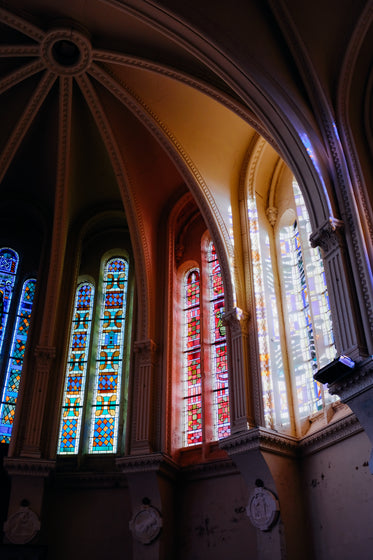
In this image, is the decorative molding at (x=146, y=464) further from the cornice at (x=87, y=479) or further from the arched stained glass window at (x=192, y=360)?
the arched stained glass window at (x=192, y=360)

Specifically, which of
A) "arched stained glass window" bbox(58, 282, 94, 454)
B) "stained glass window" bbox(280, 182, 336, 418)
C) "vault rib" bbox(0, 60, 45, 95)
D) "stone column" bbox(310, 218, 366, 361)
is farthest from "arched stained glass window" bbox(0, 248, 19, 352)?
"stone column" bbox(310, 218, 366, 361)

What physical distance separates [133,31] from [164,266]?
5515mm

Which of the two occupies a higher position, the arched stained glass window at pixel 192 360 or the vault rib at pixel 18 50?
the vault rib at pixel 18 50

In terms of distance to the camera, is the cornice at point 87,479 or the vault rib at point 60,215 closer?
the cornice at point 87,479

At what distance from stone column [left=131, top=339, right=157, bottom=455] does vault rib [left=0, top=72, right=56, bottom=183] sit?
17.6 ft

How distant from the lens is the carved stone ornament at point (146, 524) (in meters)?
11.9

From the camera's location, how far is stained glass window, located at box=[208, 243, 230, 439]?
1352 cm

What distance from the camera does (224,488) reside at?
40.8ft

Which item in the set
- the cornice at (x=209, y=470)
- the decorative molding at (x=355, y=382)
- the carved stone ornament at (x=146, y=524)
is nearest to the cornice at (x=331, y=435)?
the cornice at (x=209, y=470)

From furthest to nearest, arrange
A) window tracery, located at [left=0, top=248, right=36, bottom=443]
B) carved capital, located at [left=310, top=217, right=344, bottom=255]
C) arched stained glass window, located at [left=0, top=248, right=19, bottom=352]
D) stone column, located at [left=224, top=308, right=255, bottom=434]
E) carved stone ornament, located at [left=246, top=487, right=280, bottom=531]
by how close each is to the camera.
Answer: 1. arched stained glass window, located at [left=0, top=248, right=19, bottom=352]
2. window tracery, located at [left=0, top=248, right=36, bottom=443]
3. stone column, located at [left=224, top=308, right=255, bottom=434]
4. carved stone ornament, located at [left=246, top=487, right=280, bottom=531]
5. carved capital, located at [left=310, top=217, right=344, bottom=255]

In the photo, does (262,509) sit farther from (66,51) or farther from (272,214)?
(66,51)

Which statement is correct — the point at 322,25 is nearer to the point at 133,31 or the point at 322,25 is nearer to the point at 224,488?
the point at 133,31

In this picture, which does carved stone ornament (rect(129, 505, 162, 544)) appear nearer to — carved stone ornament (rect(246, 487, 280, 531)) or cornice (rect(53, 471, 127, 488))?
cornice (rect(53, 471, 127, 488))

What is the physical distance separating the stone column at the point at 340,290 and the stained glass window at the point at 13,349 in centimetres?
856
